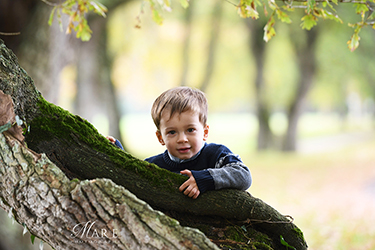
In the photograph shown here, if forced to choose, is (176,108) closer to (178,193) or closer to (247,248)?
(178,193)

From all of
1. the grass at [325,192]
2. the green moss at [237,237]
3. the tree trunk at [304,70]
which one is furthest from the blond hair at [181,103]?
the tree trunk at [304,70]

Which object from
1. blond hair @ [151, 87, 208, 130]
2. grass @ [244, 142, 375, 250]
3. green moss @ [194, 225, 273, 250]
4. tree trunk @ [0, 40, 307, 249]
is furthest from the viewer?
grass @ [244, 142, 375, 250]

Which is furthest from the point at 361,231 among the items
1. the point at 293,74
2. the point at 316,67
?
the point at 293,74

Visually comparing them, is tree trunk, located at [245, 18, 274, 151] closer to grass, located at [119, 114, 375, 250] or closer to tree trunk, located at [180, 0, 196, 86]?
grass, located at [119, 114, 375, 250]

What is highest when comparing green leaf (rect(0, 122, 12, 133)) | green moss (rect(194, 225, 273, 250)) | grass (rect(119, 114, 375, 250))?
grass (rect(119, 114, 375, 250))

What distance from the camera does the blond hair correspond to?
241 cm

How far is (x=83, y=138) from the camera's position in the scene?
204 cm

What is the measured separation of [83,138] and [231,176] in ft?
3.10

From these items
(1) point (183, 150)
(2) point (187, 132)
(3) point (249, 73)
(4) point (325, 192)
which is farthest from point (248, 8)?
(3) point (249, 73)

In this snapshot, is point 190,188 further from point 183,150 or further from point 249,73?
point 249,73

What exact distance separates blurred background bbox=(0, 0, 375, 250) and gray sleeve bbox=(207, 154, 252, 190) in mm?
4149

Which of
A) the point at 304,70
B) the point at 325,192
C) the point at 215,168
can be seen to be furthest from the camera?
the point at 304,70

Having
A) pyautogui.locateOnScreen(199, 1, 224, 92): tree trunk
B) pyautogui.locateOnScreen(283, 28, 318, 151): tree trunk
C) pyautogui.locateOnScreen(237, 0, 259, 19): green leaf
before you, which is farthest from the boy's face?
pyautogui.locateOnScreen(283, 28, 318, 151): tree trunk

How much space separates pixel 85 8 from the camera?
3469mm
